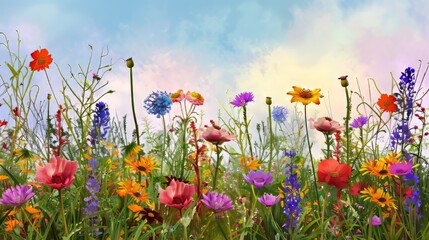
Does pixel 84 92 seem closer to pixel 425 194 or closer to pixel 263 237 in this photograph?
pixel 263 237

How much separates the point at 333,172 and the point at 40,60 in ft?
6.78

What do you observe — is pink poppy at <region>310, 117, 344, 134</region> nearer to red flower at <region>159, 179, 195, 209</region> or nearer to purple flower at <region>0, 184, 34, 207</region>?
red flower at <region>159, 179, 195, 209</region>

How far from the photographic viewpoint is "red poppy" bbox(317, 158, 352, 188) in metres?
1.87

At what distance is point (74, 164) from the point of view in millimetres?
1670

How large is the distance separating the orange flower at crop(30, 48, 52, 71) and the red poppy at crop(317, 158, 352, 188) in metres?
1.97

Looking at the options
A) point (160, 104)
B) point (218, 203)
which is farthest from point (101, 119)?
point (218, 203)

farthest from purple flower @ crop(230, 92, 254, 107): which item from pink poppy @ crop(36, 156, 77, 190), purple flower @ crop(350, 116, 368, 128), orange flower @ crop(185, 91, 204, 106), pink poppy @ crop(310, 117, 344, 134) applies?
pink poppy @ crop(36, 156, 77, 190)

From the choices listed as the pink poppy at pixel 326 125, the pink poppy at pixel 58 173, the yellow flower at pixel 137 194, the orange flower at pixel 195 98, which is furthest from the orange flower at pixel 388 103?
the pink poppy at pixel 58 173

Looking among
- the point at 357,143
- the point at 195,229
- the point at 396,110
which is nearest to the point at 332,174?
the point at 195,229

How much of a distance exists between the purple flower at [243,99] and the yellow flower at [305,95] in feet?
2.49

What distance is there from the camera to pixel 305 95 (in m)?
2.64

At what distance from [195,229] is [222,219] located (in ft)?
0.45

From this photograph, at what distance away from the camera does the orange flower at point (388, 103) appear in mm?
2984

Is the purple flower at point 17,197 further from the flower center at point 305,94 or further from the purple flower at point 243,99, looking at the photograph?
the purple flower at point 243,99
